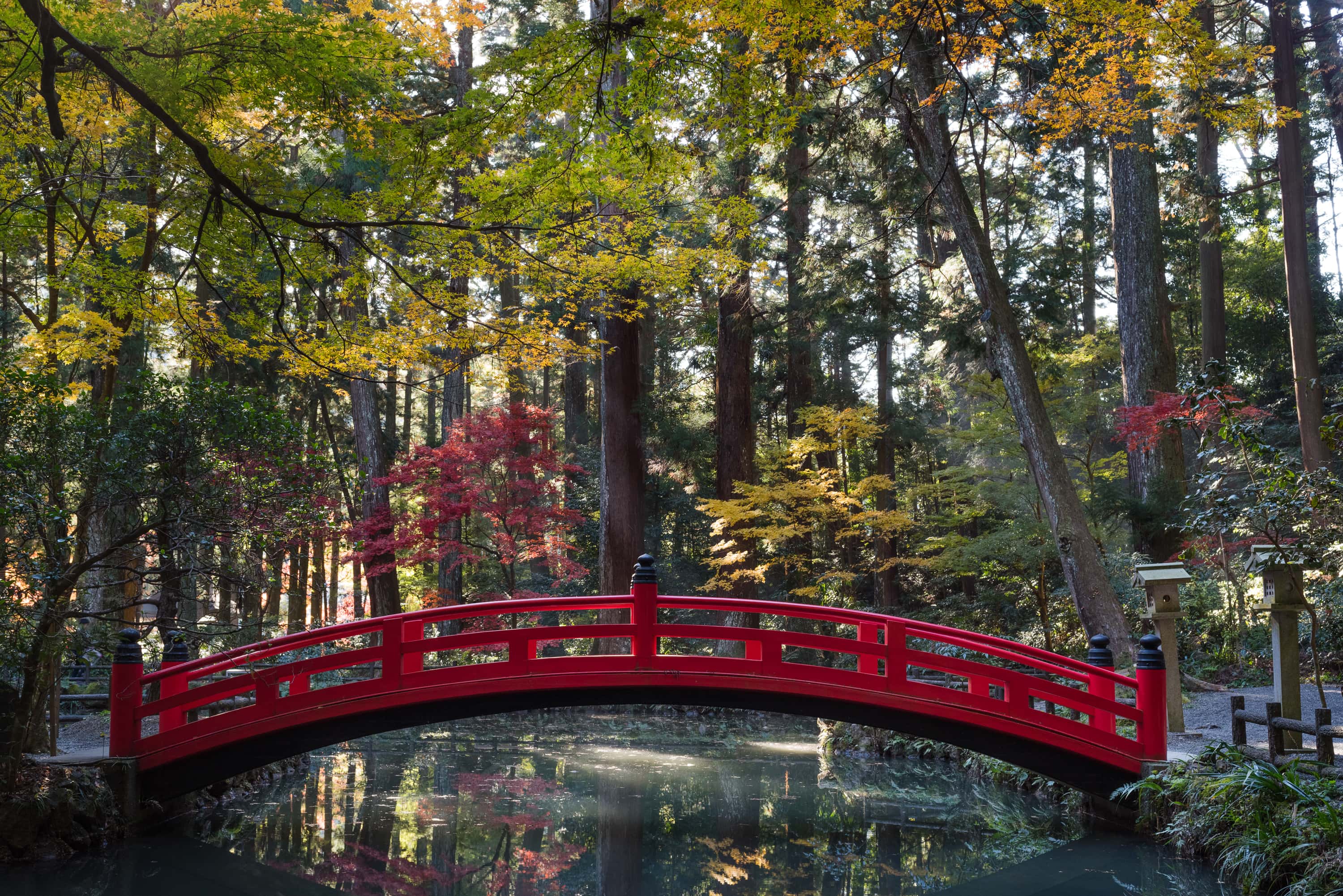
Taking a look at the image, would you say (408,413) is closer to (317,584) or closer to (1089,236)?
(317,584)

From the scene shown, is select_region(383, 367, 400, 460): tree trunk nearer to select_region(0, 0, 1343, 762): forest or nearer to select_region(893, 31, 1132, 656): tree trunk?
select_region(0, 0, 1343, 762): forest

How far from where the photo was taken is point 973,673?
6867 millimetres

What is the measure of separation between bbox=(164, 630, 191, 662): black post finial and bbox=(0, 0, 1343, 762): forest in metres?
0.16

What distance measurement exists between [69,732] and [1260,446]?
10.9 m

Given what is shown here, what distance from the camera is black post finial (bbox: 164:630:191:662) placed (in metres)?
7.25

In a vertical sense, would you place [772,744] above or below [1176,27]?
below

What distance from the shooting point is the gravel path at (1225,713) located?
7.57 meters

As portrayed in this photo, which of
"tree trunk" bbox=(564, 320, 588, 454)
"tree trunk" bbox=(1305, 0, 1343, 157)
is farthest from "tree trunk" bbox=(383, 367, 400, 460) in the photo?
"tree trunk" bbox=(1305, 0, 1343, 157)

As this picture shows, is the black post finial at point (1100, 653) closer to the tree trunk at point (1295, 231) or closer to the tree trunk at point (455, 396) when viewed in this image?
the tree trunk at point (1295, 231)

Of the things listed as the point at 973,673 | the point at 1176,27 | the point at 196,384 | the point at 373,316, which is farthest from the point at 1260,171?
the point at 196,384

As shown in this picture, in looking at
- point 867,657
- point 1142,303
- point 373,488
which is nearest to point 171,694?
point 867,657

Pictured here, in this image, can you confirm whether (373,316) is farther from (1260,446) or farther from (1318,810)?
(1318,810)

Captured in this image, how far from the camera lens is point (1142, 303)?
498 inches

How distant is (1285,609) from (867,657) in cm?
290
